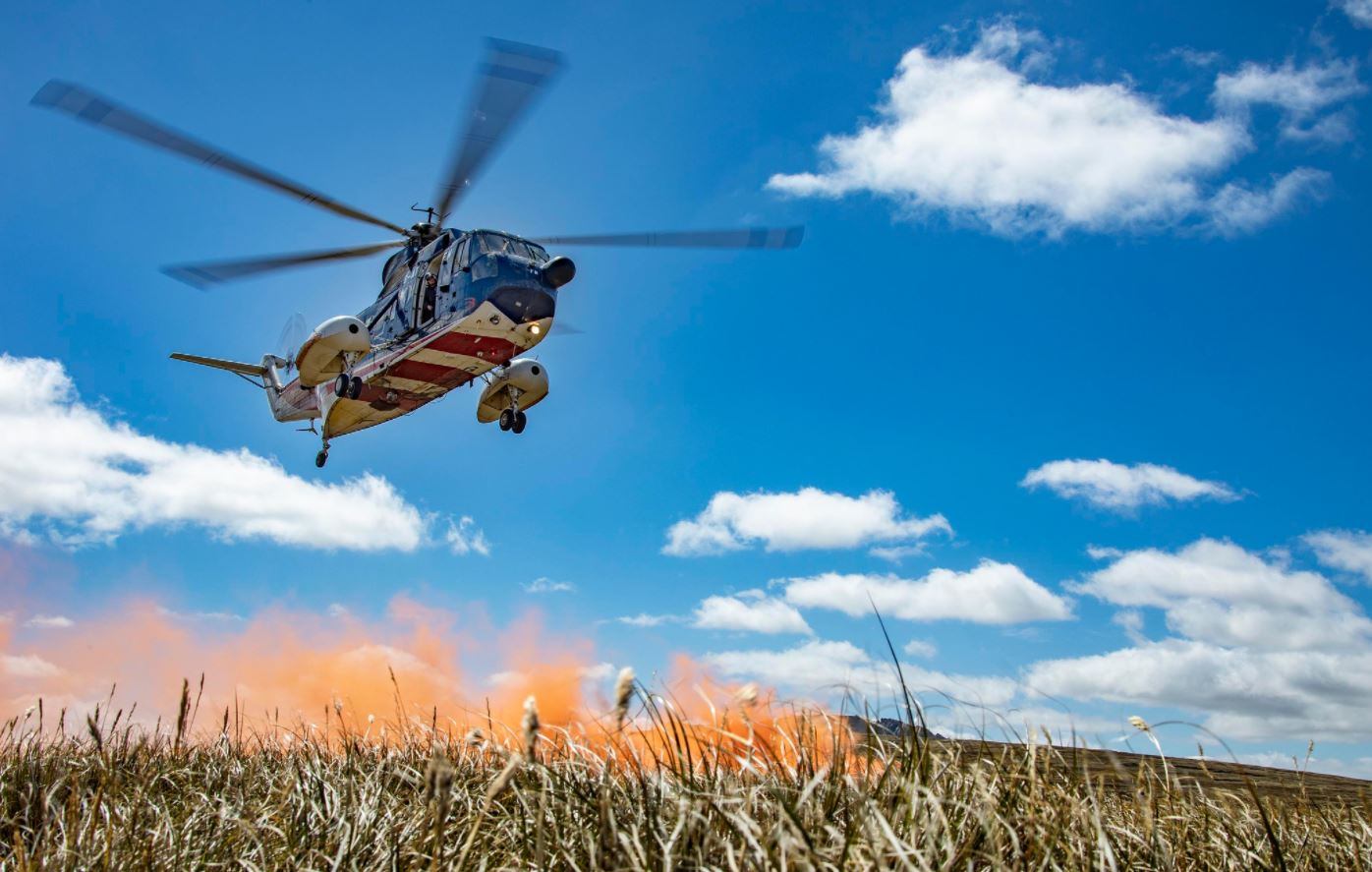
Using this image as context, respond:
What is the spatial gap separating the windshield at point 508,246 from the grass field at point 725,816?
48.8 ft

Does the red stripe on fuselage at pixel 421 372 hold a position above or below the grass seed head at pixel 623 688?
above

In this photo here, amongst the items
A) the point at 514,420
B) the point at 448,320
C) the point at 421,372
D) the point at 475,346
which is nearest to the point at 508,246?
the point at 448,320

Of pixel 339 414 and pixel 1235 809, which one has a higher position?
pixel 339 414

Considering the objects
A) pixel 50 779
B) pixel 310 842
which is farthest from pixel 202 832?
pixel 50 779

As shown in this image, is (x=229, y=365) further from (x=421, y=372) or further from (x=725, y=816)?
(x=725, y=816)

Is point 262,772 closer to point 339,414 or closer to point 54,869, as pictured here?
point 54,869

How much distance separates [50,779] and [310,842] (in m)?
3.02

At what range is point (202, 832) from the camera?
464 cm

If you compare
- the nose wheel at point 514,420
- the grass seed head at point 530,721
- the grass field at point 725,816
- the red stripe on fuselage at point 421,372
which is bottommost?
the grass field at point 725,816

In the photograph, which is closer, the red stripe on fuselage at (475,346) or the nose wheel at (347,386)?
the red stripe on fuselage at (475,346)

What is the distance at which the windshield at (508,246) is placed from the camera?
1939cm

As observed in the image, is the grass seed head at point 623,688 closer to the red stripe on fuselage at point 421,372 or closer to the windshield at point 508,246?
the windshield at point 508,246

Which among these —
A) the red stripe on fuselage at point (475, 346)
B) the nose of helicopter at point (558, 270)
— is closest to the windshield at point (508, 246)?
the nose of helicopter at point (558, 270)

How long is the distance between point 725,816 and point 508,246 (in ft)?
57.3
